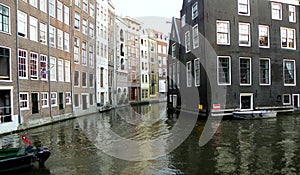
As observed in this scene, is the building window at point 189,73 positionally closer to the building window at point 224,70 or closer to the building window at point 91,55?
the building window at point 224,70

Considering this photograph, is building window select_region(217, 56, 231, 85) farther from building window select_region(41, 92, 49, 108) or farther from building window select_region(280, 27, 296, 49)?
building window select_region(41, 92, 49, 108)

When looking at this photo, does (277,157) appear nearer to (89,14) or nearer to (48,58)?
(48,58)

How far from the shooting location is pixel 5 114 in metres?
18.8

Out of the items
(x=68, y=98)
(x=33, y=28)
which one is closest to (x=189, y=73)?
(x=68, y=98)

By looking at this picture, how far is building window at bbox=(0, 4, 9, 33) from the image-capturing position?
17.8 meters

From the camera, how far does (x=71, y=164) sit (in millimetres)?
9984

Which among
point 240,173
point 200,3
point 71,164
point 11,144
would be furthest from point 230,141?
point 200,3

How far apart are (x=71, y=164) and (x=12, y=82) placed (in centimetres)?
1154

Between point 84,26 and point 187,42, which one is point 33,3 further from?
point 187,42

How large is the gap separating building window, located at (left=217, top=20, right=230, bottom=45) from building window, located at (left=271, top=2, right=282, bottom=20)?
21.6 feet

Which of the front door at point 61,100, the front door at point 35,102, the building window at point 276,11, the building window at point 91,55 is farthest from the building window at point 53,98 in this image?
the building window at point 276,11

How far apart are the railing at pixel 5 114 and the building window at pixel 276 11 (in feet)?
90.2

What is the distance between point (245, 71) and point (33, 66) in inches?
796

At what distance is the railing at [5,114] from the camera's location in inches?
695
